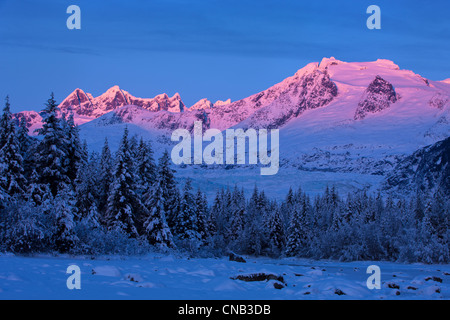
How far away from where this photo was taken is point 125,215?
31.2 m

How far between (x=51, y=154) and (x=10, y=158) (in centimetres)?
217

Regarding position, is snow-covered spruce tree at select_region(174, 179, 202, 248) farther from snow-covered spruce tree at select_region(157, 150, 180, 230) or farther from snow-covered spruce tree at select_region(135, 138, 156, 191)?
snow-covered spruce tree at select_region(135, 138, 156, 191)

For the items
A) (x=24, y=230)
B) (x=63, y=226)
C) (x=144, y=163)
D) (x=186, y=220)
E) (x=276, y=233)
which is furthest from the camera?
(x=276, y=233)

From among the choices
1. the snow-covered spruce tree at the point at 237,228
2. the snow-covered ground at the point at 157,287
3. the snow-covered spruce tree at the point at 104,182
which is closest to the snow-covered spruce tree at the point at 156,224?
the snow-covered spruce tree at the point at 104,182

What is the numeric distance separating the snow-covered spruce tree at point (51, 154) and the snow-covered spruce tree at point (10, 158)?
115 cm

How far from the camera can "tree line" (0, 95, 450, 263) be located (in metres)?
20.9

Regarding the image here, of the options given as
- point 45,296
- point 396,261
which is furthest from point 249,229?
point 45,296

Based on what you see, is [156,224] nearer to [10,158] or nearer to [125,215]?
[125,215]

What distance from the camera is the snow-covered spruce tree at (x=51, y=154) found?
90.4ft

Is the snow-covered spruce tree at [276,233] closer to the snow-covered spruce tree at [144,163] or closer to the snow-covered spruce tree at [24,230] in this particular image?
the snow-covered spruce tree at [144,163]

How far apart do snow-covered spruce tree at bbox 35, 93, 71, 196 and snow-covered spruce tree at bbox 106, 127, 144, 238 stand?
138 inches

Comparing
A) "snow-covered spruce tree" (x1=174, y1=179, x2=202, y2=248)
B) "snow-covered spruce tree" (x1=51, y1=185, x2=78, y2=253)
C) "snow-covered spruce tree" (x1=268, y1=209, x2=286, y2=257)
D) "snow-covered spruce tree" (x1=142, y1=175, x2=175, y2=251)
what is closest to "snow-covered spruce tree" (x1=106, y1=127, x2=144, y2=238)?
"snow-covered spruce tree" (x1=142, y1=175, x2=175, y2=251)

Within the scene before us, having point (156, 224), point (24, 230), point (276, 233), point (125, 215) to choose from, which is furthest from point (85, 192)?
point (276, 233)

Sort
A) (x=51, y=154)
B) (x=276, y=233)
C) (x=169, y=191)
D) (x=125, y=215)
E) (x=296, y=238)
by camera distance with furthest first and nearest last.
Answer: (x=276, y=233) < (x=296, y=238) < (x=169, y=191) < (x=125, y=215) < (x=51, y=154)
